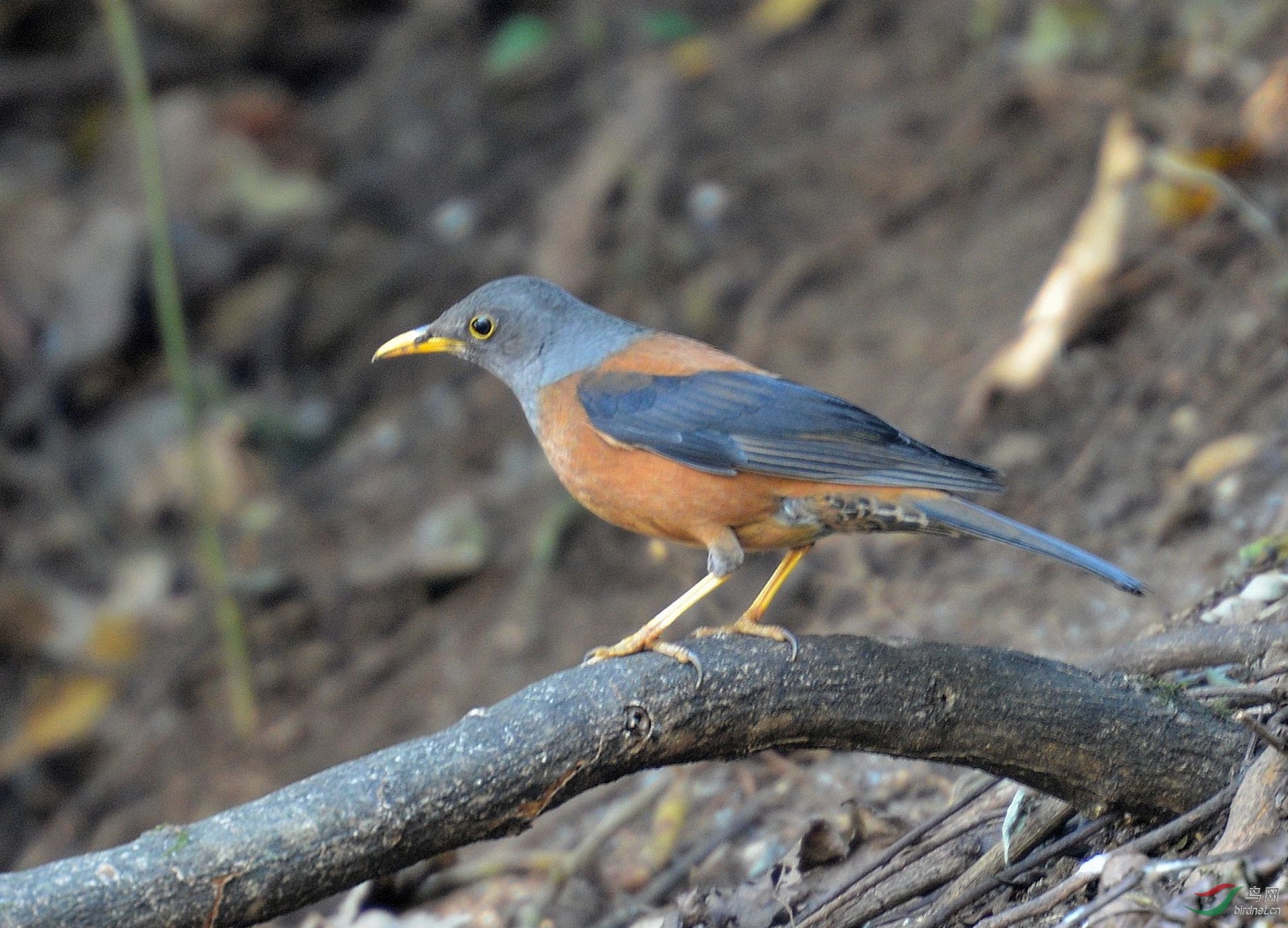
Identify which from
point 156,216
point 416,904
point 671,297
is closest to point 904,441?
point 416,904

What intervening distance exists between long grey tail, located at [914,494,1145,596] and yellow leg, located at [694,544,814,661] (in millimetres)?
533

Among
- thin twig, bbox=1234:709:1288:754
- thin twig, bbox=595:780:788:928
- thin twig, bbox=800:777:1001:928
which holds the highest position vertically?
thin twig, bbox=1234:709:1288:754

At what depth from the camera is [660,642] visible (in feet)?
11.4

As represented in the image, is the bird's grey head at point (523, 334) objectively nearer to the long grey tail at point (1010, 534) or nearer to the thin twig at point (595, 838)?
the long grey tail at point (1010, 534)

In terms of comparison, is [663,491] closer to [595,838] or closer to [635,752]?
[635,752]

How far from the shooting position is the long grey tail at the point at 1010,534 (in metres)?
3.45

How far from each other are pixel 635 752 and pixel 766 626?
1.92 ft

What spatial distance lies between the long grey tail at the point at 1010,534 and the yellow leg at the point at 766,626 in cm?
53

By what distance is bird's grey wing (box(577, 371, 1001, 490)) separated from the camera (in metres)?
3.93

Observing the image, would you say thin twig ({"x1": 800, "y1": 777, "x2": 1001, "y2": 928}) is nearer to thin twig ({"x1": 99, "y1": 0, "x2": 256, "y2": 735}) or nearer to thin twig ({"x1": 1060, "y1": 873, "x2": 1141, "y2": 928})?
thin twig ({"x1": 1060, "y1": 873, "x2": 1141, "y2": 928})

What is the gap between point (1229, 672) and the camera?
3828mm

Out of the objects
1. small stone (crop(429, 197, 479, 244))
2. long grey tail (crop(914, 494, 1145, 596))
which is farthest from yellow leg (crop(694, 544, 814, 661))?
small stone (crop(429, 197, 479, 244))

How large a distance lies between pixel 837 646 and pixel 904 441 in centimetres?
91

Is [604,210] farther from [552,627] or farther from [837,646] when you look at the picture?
[837,646]
